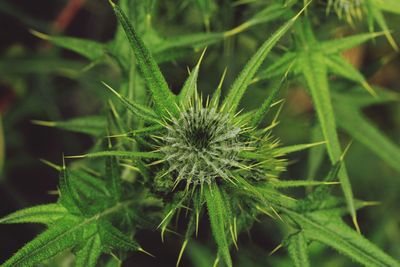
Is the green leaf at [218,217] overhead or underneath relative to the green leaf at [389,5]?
underneath

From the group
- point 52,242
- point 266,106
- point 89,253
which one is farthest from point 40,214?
point 266,106

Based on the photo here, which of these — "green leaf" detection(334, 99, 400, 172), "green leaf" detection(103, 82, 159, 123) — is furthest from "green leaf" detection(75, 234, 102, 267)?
"green leaf" detection(334, 99, 400, 172)

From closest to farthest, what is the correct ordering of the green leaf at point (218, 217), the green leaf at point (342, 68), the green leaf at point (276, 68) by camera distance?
the green leaf at point (218, 217), the green leaf at point (276, 68), the green leaf at point (342, 68)

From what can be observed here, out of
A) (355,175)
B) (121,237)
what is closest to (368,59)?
(355,175)

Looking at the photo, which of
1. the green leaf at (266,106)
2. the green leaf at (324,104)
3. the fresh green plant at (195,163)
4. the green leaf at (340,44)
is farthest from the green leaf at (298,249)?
the green leaf at (340,44)

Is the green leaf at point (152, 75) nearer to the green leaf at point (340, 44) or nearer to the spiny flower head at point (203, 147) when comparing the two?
the spiny flower head at point (203, 147)

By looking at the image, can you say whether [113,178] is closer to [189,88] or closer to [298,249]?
[189,88]

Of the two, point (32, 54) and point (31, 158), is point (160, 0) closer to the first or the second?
point (32, 54)
